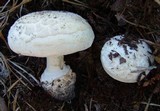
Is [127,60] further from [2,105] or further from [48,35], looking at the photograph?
[2,105]

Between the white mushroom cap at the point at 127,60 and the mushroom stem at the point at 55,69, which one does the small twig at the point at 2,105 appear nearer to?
the mushroom stem at the point at 55,69

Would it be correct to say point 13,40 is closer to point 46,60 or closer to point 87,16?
point 46,60

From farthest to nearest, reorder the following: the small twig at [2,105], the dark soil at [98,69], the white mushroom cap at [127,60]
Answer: the small twig at [2,105] < the dark soil at [98,69] < the white mushroom cap at [127,60]

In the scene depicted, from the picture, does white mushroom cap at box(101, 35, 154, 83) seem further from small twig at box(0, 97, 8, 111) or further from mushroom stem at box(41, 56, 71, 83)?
small twig at box(0, 97, 8, 111)

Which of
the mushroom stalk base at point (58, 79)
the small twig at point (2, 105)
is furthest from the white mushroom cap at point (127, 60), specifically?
the small twig at point (2, 105)

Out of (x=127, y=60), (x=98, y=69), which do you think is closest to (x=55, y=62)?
(x=98, y=69)
